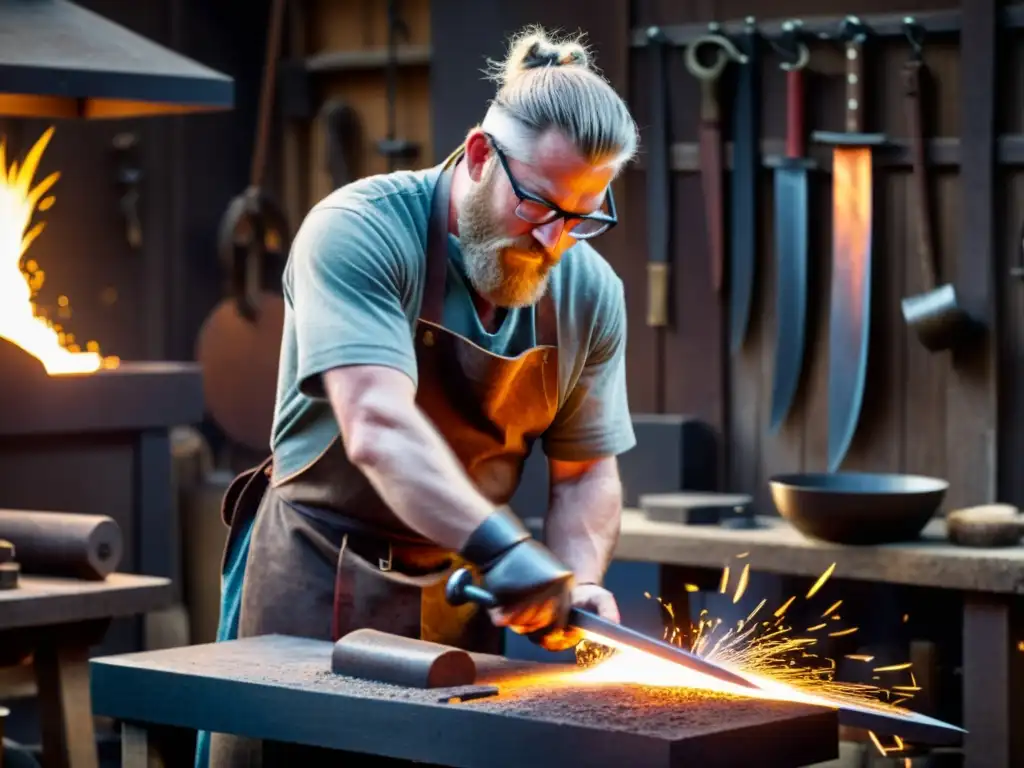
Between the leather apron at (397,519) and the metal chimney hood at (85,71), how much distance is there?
2.11m

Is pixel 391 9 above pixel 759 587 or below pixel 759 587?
above

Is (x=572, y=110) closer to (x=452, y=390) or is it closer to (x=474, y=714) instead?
(x=452, y=390)

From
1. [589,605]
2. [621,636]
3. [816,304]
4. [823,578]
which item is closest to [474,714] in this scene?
[621,636]

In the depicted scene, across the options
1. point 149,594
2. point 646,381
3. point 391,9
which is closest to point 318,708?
point 149,594

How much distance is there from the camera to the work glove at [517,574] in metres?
2.80

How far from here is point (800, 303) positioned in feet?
17.6

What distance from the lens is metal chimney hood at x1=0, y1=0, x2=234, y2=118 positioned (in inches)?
202

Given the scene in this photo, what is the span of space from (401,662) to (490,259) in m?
0.74

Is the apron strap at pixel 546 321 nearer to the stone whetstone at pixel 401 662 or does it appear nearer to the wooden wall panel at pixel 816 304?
the stone whetstone at pixel 401 662

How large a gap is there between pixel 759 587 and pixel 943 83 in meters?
1.51

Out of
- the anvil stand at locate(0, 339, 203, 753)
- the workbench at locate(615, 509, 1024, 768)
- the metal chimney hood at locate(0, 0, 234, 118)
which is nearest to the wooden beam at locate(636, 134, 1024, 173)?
the workbench at locate(615, 509, 1024, 768)

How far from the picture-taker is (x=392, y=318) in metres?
3.08

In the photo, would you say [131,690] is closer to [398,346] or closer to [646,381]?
[398,346]

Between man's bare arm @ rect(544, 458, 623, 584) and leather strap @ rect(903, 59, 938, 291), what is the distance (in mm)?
1848
